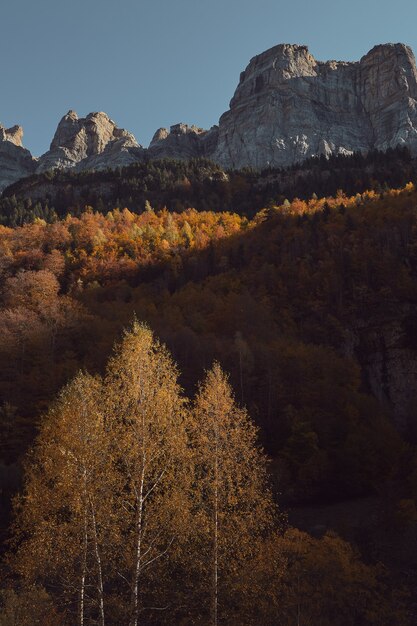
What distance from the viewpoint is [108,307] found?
6531 centimetres

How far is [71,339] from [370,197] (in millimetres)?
60804

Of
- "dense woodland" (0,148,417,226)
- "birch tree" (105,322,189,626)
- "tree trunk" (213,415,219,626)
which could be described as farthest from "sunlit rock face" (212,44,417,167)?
"birch tree" (105,322,189,626)

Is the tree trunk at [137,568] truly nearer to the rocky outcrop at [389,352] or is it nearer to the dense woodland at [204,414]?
the dense woodland at [204,414]

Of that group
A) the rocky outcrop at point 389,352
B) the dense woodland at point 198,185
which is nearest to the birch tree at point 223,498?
the rocky outcrop at point 389,352

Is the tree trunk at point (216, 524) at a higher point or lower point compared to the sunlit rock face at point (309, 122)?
lower

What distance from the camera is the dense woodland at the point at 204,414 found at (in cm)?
1411

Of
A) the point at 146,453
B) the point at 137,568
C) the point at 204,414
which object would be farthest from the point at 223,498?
the point at 137,568

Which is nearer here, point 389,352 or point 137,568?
point 137,568

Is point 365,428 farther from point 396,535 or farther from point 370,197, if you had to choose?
point 370,197

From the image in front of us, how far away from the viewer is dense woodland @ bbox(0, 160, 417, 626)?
555 inches

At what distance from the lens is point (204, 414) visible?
1686 centimetres

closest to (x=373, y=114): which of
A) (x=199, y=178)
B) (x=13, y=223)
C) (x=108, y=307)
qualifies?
(x=199, y=178)

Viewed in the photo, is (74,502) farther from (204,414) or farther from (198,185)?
(198,185)

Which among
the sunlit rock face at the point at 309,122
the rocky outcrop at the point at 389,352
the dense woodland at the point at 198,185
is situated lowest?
the rocky outcrop at the point at 389,352
